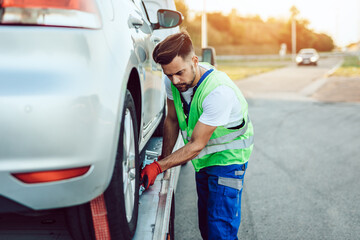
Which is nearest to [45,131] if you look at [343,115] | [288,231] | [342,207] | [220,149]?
[220,149]

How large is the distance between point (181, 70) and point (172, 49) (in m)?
0.14

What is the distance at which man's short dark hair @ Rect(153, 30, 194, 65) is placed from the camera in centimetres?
250

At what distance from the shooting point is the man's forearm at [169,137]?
10.6 ft

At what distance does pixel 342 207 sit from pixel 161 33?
8.53 ft

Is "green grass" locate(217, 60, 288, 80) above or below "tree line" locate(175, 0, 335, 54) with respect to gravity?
above

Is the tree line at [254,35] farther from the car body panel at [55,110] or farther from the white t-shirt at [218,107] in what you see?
the car body panel at [55,110]

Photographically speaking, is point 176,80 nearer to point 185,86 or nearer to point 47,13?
point 185,86

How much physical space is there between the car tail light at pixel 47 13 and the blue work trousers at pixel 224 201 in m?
1.48

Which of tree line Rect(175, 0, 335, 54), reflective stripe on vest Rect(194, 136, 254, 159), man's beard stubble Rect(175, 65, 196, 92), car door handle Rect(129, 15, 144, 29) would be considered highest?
car door handle Rect(129, 15, 144, 29)

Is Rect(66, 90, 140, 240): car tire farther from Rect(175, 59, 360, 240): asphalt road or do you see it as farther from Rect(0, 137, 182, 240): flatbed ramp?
Rect(175, 59, 360, 240): asphalt road

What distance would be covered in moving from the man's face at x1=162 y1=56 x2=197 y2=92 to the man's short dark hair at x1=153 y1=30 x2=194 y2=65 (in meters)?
0.03

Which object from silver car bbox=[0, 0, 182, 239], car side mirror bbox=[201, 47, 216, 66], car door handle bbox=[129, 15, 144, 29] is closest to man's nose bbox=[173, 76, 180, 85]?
car door handle bbox=[129, 15, 144, 29]

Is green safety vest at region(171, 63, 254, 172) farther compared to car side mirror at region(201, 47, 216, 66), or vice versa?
car side mirror at region(201, 47, 216, 66)

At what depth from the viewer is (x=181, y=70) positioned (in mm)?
2568
